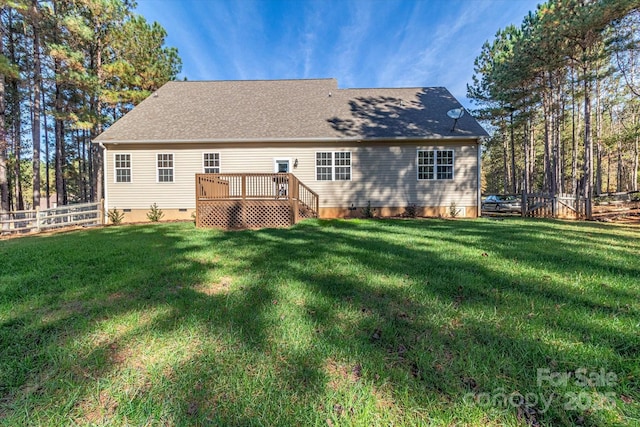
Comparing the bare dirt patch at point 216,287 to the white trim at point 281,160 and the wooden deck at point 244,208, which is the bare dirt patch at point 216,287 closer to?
the wooden deck at point 244,208

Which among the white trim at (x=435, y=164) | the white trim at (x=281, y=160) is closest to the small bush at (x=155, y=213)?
the white trim at (x=281, y=160)

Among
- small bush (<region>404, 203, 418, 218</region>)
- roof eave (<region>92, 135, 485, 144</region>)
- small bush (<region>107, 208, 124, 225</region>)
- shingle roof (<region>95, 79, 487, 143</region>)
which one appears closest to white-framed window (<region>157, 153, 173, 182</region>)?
roof eave (<region>92, 135, 485, 144</region>)

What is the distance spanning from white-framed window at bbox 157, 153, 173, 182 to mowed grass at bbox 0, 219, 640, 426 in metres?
8.45

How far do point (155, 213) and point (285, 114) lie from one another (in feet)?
24.8

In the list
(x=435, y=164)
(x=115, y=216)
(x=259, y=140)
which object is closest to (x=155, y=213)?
(x=115, y=216)

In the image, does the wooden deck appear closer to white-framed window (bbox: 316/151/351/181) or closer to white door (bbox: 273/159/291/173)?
white door (bbox: 273/159/291/173)

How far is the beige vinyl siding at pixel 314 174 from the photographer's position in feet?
38.3

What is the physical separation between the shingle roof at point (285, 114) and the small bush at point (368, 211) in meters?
3.05

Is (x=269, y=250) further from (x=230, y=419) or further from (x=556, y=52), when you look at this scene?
(x=556, y=52)

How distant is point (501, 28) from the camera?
20.1 meters

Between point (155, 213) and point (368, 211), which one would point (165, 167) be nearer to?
point (155, 213)

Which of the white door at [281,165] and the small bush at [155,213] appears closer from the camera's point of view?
the small bush at [155,213]

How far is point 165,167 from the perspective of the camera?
11.8 m

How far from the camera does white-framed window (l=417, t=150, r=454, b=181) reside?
11.7 m
